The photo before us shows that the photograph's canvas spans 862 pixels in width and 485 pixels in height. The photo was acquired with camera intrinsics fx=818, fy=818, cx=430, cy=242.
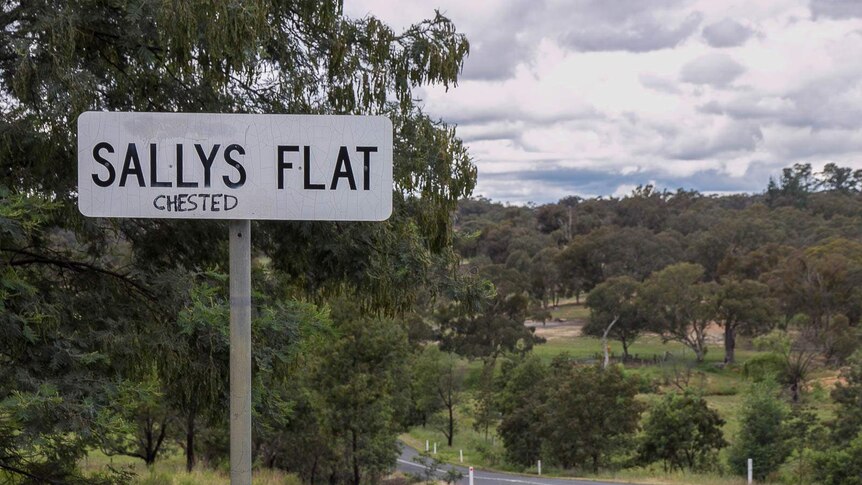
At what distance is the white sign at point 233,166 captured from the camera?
7.78ft

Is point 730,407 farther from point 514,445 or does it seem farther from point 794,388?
point 514,445

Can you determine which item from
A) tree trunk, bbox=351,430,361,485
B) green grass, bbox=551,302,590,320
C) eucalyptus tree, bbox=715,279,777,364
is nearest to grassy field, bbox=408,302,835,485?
eucalyptus tree, bbox=715,279,777,364

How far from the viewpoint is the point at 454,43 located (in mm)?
5961

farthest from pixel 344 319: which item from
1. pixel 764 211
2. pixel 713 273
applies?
pixel 764 211

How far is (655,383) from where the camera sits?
35656 mm

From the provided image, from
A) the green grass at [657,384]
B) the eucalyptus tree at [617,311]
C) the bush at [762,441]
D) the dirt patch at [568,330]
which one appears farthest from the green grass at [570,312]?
the bush at [762,441]

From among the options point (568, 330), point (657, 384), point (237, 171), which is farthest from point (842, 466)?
point (568, 330)

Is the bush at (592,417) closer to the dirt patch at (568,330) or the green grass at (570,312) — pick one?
the dirt patch at (568,330)

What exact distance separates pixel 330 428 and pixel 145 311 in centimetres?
1055

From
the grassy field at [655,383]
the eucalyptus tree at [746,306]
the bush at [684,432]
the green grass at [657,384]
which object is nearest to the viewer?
the bush at [684,432]

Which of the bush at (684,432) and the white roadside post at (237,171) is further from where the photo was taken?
the bush at (684,432)

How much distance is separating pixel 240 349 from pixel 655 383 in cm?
3533

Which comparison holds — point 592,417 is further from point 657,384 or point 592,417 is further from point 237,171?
point 237,171

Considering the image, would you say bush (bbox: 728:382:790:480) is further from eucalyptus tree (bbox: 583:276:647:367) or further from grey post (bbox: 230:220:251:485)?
grey post (bbox: 230:220:251:485)
